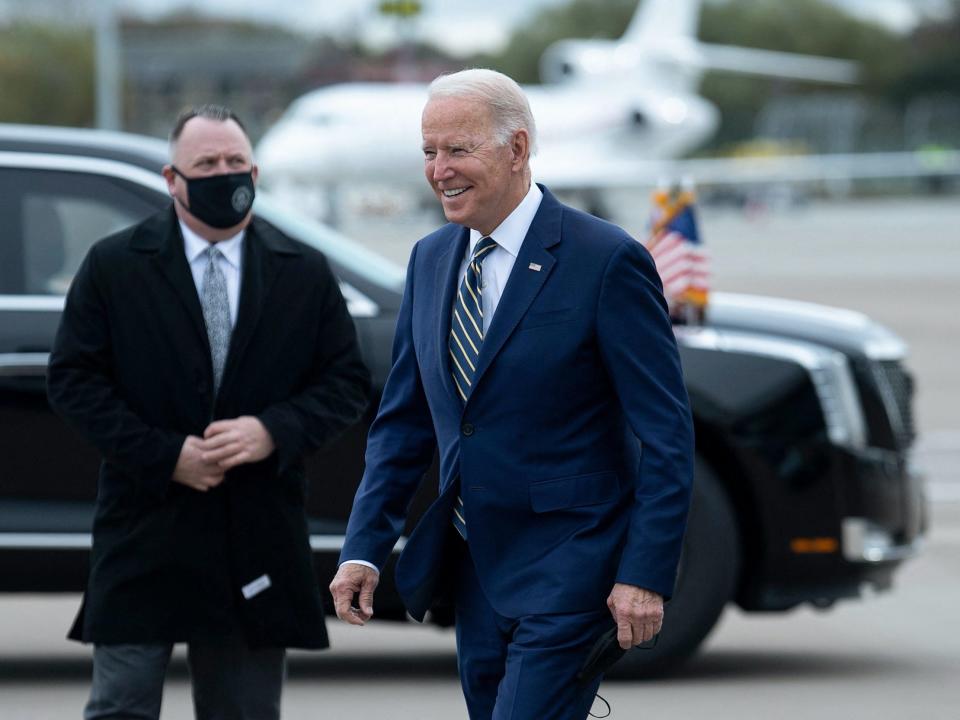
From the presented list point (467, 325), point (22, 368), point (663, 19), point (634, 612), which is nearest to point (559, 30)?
point (663, 19)

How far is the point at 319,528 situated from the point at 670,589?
3.17 m

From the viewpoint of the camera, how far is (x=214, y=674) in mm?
4684

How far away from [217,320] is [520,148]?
1.27 meters

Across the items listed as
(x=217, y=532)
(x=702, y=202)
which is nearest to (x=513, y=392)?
(x=217, y=532)

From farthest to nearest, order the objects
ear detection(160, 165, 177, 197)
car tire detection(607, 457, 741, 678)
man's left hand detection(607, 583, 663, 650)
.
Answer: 1. car tire detection(607, 457, 741, 678)
2. ear detection(160, 165, 177, 197)
3. man's left hand detection(607, 583, 663, 650)

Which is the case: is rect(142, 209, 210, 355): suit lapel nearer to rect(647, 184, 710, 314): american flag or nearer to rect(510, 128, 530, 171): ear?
rect(510, 128, 530, 171): ear

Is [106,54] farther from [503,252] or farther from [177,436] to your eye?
[503,252]

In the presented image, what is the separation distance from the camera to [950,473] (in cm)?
1266

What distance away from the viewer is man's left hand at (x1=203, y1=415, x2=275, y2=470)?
4582mm

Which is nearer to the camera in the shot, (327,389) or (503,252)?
(503,252)

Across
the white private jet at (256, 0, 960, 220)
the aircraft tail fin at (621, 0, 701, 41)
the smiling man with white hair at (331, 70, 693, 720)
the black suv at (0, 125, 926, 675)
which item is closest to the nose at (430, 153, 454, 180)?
the smiling man with white hair at (331, 70, 693, 720)

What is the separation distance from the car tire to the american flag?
0.82 m

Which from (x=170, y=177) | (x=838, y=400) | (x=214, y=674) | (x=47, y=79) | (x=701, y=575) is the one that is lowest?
(x=47, y=79)

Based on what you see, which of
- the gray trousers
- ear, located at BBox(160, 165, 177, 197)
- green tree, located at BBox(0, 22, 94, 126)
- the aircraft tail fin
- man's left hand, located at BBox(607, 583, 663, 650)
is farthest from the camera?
green tree, located at BBox(0, 22, 94, 126)
